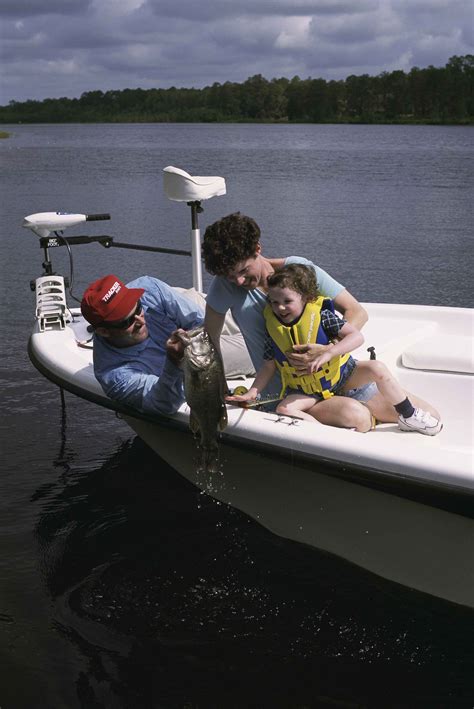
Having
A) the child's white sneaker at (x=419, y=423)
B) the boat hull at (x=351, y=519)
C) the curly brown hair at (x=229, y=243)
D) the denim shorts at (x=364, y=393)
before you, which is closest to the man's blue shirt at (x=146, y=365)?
the boat hull at (x=351, y=519)

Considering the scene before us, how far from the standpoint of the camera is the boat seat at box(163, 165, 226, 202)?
5691 mm

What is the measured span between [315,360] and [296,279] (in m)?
0.36

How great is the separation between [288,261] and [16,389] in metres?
4.17

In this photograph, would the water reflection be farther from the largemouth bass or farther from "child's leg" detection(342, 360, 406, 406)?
the largemouth bass

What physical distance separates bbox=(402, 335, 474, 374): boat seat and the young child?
0.82 meters

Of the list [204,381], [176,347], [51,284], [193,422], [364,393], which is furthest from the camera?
[51,284]

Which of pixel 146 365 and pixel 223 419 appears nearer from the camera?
pixel 223 419

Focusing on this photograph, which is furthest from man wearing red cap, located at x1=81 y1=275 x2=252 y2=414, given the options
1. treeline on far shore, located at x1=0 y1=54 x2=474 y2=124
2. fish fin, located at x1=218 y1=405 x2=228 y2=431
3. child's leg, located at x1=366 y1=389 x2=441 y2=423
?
treeline on far shore, located at x1=0 y1=54 x2=474 y2=124

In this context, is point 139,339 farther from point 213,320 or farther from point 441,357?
point 441,357

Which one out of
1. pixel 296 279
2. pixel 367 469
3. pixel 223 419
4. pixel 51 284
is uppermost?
pixel 296 279

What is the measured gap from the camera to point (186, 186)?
18.7 ft

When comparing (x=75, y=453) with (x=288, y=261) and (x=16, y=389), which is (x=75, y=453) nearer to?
(x=16, y=389)

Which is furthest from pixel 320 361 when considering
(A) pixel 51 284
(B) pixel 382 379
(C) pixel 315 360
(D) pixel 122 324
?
(A) pixel 51 284

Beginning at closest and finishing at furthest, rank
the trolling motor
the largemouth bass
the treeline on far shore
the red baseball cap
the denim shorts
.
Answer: the largemouth bass → the red baseball cap → the denim shorts → the trolling motor → the treeline on far shore
